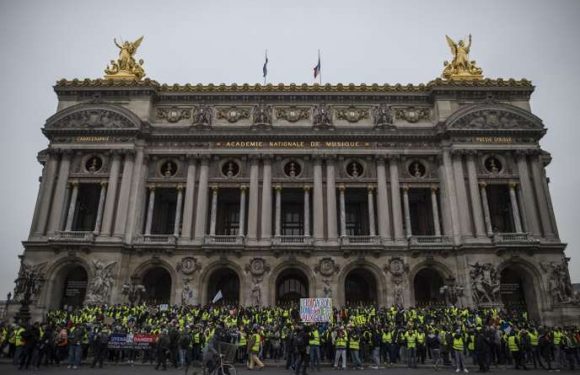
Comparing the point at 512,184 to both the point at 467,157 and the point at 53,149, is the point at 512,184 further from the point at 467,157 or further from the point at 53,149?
the point at 53,149

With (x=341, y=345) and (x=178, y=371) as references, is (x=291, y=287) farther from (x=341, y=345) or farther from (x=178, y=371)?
(x=178, y=371)

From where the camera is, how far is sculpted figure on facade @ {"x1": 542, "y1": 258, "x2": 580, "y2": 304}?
35.4 meters

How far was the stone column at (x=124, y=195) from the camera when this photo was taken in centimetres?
3822

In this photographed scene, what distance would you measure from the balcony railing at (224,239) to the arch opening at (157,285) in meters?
5.25

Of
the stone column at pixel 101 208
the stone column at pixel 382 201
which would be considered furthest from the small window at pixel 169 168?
the stone column at pixel 382 201

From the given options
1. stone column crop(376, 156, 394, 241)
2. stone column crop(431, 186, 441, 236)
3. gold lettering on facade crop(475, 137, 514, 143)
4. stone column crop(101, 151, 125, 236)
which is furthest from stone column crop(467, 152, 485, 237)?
stone column crop(101, 151, 125, 236)

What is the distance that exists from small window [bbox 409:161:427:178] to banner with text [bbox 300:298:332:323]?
18629 millimetres

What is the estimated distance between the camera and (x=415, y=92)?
142 ft

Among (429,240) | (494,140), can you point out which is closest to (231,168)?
(429,240)

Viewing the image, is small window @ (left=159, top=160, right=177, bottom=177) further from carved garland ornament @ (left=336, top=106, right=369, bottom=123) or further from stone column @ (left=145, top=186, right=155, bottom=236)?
carved garland ornament @ (left=336, top=106, right=369, bottom=123)

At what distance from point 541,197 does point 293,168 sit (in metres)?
22.9

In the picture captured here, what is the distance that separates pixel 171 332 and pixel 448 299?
24084 millimetres

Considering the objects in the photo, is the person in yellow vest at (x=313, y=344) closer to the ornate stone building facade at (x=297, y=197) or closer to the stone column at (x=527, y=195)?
the ornate stone building facade at (x=297, y=197)

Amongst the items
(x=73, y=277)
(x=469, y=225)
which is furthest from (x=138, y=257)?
(x=469, y=225)
